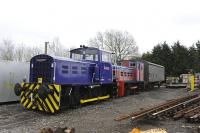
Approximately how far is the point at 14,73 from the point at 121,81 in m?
7.66

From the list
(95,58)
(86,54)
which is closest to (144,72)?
(95,58)

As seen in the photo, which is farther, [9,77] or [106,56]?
[106,56]

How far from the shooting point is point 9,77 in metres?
16.1

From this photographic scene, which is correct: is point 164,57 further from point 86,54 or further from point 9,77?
point 9,77

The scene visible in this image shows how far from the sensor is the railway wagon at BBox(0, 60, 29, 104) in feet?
51.4

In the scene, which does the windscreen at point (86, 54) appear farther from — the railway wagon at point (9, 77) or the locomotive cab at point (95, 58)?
the railway wagon at point (9, 77)

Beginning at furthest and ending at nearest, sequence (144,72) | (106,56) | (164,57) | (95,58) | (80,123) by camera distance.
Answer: (164,57) < (144,72) < (106,56) < (95,58) < (80,123)

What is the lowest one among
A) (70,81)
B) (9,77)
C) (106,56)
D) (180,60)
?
(70,81)

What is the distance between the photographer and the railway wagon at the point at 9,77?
15.7m

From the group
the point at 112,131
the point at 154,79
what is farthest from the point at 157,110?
Result: the point at 154,79

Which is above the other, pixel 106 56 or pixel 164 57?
pixel 164 57

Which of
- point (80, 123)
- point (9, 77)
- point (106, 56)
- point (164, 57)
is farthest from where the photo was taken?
point (164, 57)

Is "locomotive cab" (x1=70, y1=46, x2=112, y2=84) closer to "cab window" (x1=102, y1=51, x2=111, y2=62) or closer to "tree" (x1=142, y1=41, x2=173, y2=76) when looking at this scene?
"cab window" (x1=102, y1=51, x2=111, y2=62)

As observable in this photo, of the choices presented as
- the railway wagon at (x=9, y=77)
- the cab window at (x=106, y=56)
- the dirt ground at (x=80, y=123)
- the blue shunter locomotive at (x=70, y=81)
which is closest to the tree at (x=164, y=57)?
the blue shunter locomotive at (x=70, y=81)
